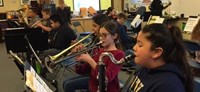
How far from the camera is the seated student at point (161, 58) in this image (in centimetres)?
143

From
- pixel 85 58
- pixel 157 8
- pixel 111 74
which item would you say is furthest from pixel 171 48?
pixel 157 8

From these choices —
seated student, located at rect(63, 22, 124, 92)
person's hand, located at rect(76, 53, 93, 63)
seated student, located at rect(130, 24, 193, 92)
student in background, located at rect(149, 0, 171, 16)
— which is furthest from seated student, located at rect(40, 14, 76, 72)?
student in background, located at rect(149, 0, 171, 16)

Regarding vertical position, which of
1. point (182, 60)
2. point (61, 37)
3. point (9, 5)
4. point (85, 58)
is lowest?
point (61, 37)

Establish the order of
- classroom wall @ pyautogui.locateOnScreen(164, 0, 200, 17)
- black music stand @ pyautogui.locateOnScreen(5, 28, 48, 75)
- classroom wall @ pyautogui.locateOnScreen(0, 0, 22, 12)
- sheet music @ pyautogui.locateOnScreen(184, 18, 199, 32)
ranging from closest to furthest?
black music stand @ pyautogui.locateOnScreen(5, 28, 48, 75) → sheet music @ pyautogui.locateOnScreen(184, 18, 199, 32) → classroom wall @ pyautogui.locateOnScreen(164, 0, 200, 17) → classroom wall @ pyautogui.locateOnScreen(0, 0, 22, 12)

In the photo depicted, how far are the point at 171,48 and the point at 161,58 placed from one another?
3.0 inches

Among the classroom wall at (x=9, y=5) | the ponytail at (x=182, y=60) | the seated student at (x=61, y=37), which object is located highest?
the classroom wall at (x=9, y=5)

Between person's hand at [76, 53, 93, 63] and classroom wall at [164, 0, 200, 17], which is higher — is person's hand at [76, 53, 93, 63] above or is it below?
below

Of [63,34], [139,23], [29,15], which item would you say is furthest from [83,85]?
[29,15]

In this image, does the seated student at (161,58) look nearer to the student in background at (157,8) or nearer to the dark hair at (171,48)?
the dark hair at (171,48)

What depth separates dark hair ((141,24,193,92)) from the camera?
1.47 m

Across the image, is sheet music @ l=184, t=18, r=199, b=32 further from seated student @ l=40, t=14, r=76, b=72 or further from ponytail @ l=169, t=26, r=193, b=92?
ponytail @ l=169, t=26, r=193, b=92

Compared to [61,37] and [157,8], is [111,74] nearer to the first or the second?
[61,37]

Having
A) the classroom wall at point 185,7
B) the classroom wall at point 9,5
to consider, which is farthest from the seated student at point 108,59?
the classroom wall at point 9,5

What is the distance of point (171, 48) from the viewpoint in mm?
1482
